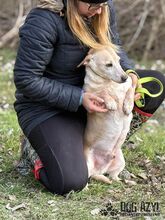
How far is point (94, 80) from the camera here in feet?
12.6

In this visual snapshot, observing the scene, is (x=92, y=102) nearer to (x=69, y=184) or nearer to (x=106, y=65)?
(x=106, y=65)

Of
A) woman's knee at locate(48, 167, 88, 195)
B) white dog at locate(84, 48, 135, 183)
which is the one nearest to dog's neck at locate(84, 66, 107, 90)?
white dog at locate(84, 48, 135, 183)

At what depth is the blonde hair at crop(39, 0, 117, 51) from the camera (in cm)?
374

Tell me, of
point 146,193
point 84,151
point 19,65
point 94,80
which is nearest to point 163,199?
point 146,193

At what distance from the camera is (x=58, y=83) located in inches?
150

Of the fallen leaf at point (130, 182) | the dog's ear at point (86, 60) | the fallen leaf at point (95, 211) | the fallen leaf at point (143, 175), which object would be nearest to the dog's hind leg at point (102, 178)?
the fallen leaf at point (130, 182)

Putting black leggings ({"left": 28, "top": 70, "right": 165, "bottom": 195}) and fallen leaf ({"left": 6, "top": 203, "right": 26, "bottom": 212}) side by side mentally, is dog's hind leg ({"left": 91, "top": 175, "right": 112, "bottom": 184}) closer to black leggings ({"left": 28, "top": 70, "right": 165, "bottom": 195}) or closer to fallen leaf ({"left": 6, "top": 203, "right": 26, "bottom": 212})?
black leggings ({"left": 28, "top": 70, "right": 165, "bottom": 195})

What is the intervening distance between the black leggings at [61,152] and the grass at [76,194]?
9 cm

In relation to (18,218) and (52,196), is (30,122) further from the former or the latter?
(18,218)

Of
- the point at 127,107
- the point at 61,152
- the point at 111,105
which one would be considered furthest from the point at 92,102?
the point at 61,152

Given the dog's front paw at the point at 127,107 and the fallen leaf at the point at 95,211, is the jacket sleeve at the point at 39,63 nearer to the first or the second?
the dog's front paw at the point at 127,107

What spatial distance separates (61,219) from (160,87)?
1445 mm
